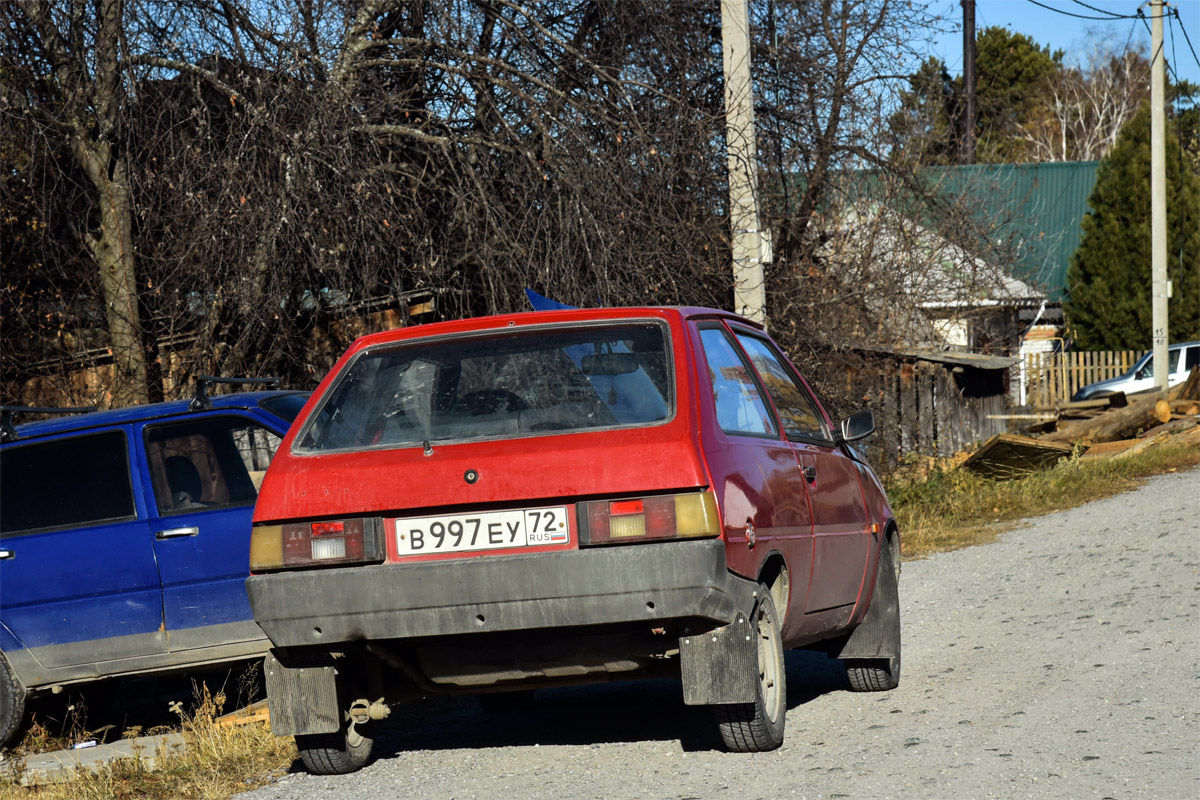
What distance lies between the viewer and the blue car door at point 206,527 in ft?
22.5

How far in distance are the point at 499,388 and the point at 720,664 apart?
4.08ft

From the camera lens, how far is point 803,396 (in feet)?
20.5

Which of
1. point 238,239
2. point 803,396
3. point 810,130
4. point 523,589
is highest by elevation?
point 810,130

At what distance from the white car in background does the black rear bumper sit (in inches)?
1032

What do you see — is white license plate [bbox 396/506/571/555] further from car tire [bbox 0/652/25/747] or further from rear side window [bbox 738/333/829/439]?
car tire [bbox 0/652/25/747]

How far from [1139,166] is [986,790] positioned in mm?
36464

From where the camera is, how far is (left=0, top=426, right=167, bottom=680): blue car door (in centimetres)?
688

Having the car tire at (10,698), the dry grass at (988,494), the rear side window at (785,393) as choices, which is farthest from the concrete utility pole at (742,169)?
the car tire at (10,698)

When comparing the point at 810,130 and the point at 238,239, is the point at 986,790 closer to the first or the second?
the point at 238,239

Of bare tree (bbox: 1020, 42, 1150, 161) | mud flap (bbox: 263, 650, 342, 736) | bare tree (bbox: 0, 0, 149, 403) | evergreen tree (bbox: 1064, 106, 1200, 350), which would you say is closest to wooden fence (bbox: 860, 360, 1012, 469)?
bare tree (bbox: 0, 0, 149, 403)

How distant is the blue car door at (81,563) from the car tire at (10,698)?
0.07 m

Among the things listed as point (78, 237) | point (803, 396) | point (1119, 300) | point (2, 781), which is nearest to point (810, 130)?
point (78, 237)

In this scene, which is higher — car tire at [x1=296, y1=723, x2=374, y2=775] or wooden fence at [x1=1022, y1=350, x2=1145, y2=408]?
car tire at [x1=296, y1=723, x2=374, y2=775]

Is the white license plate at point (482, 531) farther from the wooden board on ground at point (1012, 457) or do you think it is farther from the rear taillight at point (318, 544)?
the wooden board on ground at point (1012, 457)
